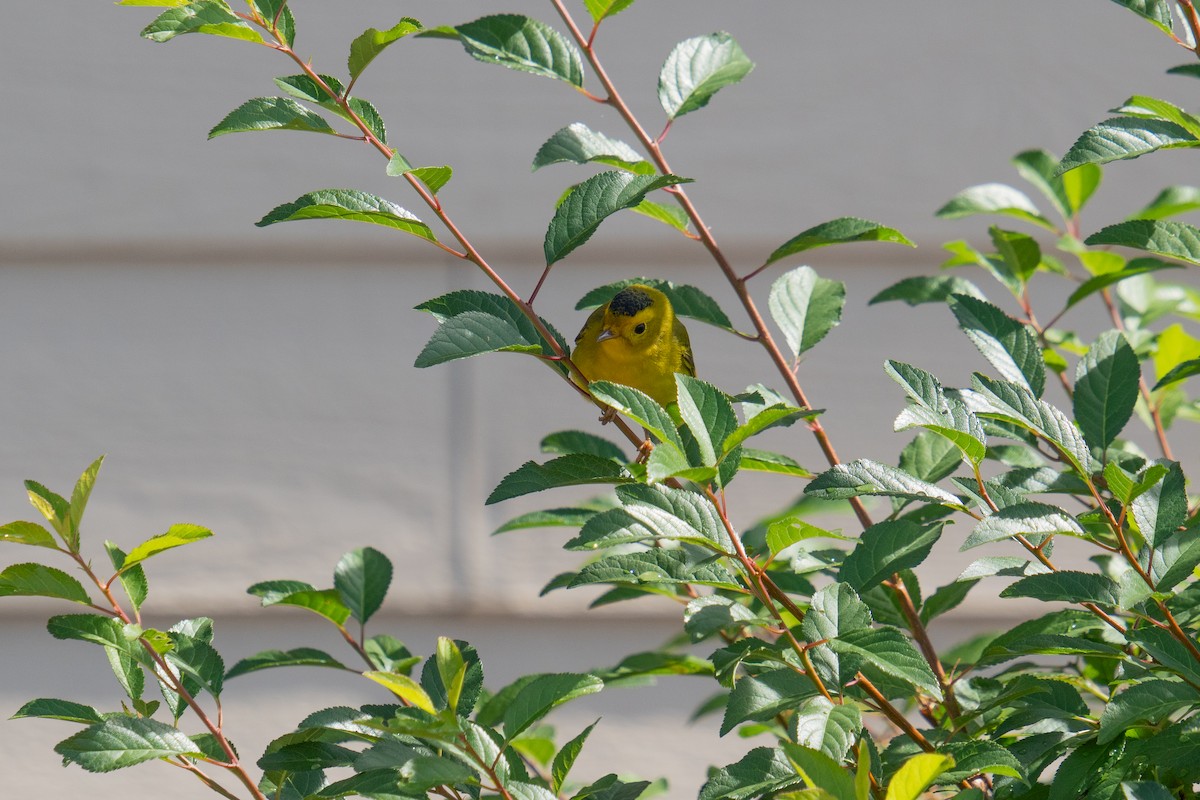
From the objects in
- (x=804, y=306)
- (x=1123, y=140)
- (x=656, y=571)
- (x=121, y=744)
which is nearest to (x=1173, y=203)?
(x=804, y=306)

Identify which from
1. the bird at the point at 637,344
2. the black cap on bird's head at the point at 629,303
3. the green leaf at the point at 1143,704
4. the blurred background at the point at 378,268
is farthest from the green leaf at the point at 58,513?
the blurred background at the point at 378,268

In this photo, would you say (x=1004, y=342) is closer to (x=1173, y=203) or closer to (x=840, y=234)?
(x=840, y=234)

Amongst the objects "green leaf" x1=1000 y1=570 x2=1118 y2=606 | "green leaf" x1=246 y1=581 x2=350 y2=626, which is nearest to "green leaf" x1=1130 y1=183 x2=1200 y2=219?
"green leaf" x1=1000 y1=570 x2=1118 y2=606

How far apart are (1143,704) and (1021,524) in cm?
11

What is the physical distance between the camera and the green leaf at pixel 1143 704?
22.3 inches

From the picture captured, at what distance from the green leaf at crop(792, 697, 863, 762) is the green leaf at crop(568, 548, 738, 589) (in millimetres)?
72

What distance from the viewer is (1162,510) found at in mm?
618

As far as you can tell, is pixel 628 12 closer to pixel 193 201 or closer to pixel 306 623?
pixel 193 201

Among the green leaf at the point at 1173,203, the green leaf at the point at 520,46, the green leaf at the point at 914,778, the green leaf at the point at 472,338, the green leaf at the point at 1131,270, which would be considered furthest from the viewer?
the green leaf at the point at 1173,203

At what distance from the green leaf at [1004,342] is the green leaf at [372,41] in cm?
36

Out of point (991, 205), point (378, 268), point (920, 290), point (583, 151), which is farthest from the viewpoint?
point (378, 268)

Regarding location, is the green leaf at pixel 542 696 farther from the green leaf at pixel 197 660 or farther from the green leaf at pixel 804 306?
the green leaf at pixel 804 306

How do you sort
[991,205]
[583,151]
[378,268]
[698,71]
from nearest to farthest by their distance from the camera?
[583,151] → [698,71] → [991,205] → [378,268]

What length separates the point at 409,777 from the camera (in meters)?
0.52
